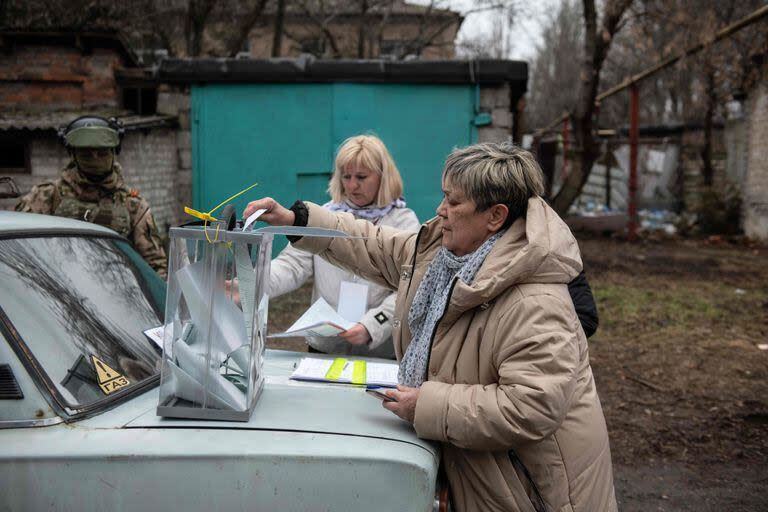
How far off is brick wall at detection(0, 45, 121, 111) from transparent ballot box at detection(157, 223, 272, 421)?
37.8 feet

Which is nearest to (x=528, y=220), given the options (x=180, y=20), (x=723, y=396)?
(x=723, y=396)

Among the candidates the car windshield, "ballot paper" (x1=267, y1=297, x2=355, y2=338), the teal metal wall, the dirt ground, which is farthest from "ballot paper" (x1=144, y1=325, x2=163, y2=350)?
the teal metal wall

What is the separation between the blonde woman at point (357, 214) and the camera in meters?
3.48

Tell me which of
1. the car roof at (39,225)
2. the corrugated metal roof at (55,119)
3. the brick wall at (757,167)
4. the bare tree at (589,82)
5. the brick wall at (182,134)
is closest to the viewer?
the car roof at (39,225)

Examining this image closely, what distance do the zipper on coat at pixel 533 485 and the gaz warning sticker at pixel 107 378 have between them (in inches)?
48.4

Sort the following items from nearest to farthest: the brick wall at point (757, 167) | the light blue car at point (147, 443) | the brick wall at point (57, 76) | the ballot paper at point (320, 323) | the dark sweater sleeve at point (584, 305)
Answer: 1. the light blue car at point (147, 443)
2. the ballot paper at point (320, 323)
3. the dark sweater sleeve at point (584, 305)
4. the brick wall at point (57, 76)
5. the brick wall at point (757, 167)

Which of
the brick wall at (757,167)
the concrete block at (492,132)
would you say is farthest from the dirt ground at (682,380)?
the brick wall at (757,167)

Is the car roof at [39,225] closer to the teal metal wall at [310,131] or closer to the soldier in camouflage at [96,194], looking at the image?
the soldier in camouflage at [96,194]

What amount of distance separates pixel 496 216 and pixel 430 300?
34 cm

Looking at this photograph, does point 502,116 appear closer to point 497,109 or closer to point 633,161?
point 497,109

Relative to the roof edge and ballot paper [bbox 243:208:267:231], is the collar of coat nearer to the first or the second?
ballot paper [bbox 243:208:267:231]

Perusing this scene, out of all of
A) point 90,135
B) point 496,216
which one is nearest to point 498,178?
point 496,216

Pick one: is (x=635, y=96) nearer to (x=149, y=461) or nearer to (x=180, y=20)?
(x=180, y=20)

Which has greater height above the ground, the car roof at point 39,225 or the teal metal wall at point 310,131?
the teal metal wall at point 310,131
